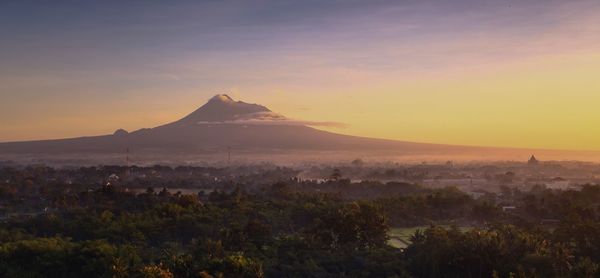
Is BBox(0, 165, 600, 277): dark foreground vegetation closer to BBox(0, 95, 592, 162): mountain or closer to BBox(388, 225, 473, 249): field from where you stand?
BBox(388, 225, 473, 249): field

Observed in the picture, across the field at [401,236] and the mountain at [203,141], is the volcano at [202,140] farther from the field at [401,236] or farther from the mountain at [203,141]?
the field at [401,236]

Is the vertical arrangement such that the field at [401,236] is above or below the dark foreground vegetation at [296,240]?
below

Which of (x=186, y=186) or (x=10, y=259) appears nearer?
(x=10, y=259)

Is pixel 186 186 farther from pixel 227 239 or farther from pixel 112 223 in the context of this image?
pixel 227 239

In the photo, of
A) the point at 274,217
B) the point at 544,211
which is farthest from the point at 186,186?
the point at 544,211

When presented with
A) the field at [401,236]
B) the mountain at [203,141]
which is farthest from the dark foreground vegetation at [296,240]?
the mountain at [203,141]

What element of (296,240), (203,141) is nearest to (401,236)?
(296,240)

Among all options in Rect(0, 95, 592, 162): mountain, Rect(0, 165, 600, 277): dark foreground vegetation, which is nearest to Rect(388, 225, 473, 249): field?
Rect(0, 165, 600, 277): dark foreground vegetation

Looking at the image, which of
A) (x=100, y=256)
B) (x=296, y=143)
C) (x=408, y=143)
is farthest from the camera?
(x=408, y=143)

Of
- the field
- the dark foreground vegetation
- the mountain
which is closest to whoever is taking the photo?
the dark foreground vegetation
